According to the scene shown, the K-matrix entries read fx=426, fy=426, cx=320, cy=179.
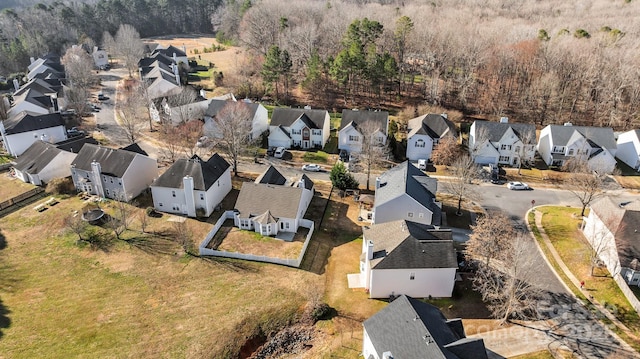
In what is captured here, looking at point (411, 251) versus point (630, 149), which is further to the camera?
point (630, 149)

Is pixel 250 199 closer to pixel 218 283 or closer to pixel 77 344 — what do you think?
pixel 218 283

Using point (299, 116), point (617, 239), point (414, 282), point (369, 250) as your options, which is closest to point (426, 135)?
point (299, 116)

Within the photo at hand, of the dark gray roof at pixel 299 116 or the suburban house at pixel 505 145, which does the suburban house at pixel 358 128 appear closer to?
the dark gray roof at pixel 299 116

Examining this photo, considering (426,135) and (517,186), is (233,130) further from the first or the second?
(517,186)

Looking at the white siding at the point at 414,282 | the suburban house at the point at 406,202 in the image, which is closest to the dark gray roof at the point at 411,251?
the white siding at the point at 414,282

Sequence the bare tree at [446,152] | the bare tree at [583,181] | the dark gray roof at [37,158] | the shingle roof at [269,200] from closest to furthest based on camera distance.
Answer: the shingle roof at [269,200] < the bare tree at [583,181] < the dark gray roof at [37,158] < the bare tree at [446,152]

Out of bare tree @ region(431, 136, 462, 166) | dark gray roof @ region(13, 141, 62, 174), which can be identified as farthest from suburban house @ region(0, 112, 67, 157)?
bare tree @ region(431, 136, 462, 166)
